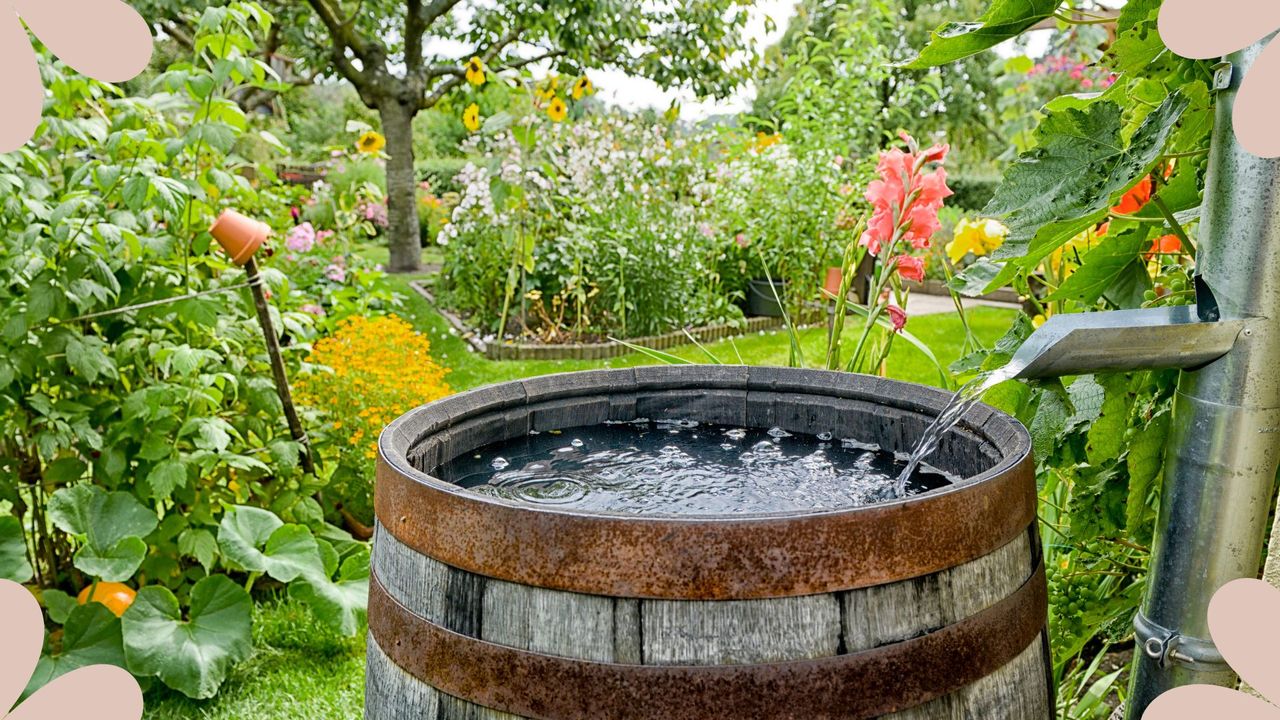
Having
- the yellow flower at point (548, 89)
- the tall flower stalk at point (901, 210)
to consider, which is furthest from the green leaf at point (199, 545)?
the yellow flower at point (548, 89)

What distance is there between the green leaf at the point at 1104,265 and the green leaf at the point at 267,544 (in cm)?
186

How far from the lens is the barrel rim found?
0.93 metres

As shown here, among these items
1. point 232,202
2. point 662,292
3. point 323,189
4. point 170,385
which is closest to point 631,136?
point 662,292

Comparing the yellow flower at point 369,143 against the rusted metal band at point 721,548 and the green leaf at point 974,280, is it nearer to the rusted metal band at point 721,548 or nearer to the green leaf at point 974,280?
the green leaf at point 974,280

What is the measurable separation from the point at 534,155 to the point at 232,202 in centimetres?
262

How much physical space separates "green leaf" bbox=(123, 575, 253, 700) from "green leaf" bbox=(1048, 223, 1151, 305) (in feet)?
6.35

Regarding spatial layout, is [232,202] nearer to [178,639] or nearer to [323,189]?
[178,639]

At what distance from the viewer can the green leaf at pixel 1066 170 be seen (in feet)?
3.40

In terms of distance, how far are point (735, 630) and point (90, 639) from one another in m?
1.91

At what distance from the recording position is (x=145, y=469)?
2.40m

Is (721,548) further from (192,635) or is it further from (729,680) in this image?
(192,635)

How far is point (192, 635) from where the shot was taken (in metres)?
2.31

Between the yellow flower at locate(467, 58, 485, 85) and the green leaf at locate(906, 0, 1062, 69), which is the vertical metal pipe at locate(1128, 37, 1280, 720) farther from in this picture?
the yellow flower at locate(467, 58, 485, 85)

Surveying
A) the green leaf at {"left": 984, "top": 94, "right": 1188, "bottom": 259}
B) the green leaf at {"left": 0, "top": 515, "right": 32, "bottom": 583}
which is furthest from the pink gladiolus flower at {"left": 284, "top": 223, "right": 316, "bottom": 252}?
the green leaf at {"left": 984, "top": 94, "right": 1188, "bottom": 259}
